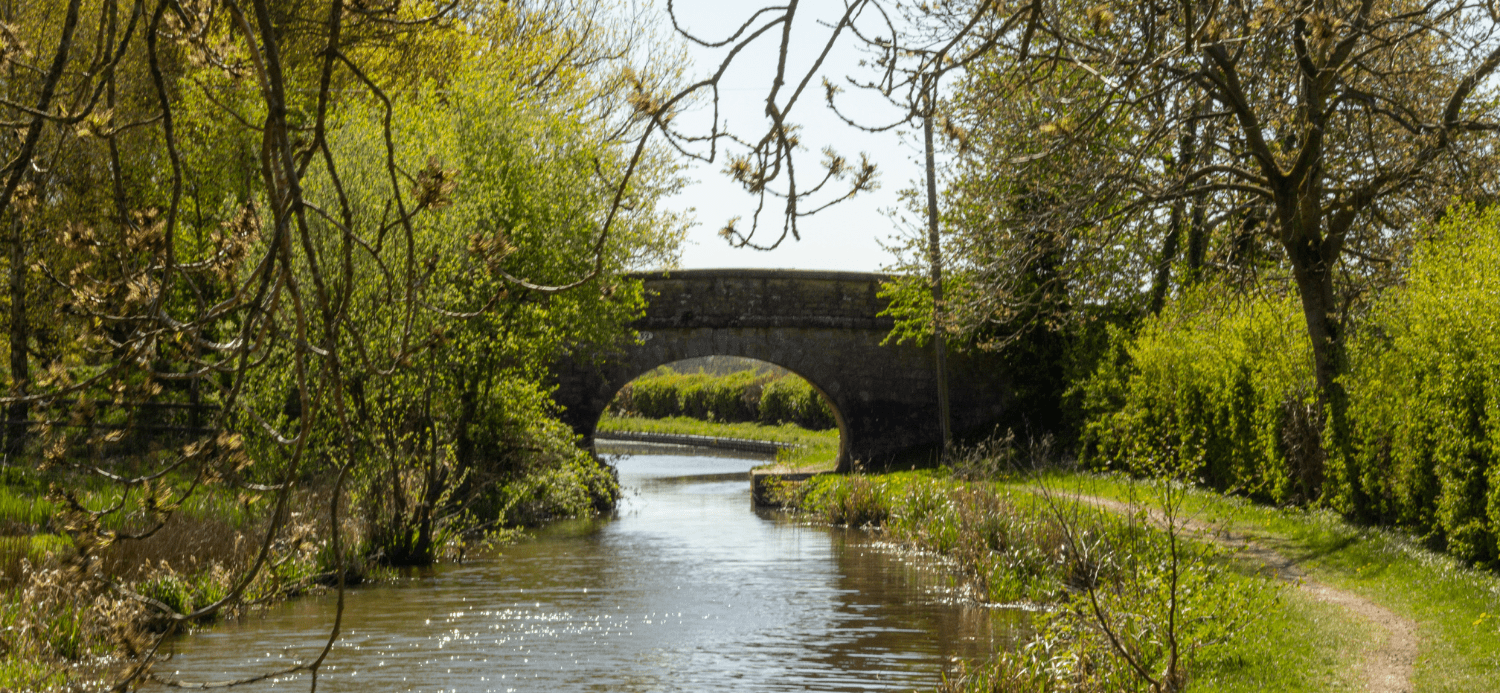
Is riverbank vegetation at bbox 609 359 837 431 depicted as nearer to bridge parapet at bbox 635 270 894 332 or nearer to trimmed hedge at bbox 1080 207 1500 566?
bridge parapet at bbox 635 270 894 332

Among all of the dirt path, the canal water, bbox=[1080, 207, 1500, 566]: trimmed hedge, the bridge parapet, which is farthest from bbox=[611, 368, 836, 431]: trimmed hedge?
the dirt path

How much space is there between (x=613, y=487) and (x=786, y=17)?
1765 centimetres

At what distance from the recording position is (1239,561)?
10664mm

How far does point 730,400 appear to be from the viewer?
4725cm

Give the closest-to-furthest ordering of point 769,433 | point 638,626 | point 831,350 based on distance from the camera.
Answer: point 638,626 < point 831,350 < point 769,433

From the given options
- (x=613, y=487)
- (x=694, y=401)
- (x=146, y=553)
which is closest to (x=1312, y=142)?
(x=146, y=553)

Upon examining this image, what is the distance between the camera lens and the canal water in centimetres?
867

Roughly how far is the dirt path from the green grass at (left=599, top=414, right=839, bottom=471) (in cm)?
1329

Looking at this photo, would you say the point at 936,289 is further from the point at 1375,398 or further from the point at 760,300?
the point at 1375,398

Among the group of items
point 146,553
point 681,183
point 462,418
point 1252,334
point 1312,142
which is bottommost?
point 146,553

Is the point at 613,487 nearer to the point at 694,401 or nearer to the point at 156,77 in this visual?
the point at 156,77

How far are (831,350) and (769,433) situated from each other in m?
17.2

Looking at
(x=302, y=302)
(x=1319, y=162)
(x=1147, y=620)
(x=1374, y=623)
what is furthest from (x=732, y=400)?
(x=302, y=302)

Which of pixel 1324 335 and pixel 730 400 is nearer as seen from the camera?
pixel 1324 335
